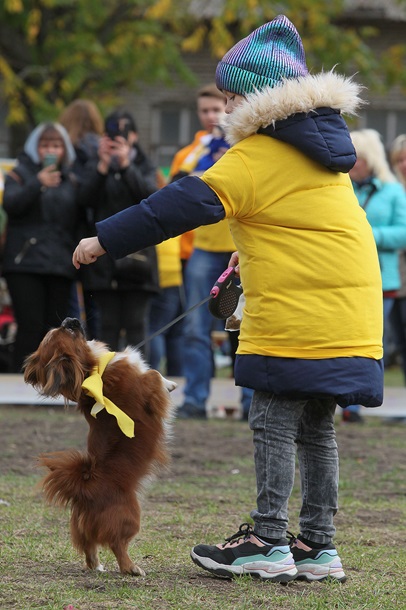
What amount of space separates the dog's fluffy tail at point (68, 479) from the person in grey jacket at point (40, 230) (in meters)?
5.14

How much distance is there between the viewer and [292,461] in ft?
13.7

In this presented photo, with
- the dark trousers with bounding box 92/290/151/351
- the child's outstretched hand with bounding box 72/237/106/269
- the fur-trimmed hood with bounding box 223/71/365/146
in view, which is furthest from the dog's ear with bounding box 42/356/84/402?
the dark trousers with bounding box 92/290/151/351

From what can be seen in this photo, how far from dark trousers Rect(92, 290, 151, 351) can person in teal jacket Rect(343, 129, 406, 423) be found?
1869mm

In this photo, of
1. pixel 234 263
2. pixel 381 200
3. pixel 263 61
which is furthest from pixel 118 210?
pixel 263 61

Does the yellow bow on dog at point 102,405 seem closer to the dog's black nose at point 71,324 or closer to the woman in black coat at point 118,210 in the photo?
the dog's black nose at point 71,324

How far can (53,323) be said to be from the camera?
964 cm

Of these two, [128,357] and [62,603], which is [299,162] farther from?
[62,603]

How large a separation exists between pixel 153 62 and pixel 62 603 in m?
17.7

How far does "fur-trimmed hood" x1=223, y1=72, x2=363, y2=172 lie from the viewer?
4031 mm

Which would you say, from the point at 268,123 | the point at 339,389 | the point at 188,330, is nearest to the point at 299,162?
the point at 268,123

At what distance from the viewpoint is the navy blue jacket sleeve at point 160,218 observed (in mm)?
3873

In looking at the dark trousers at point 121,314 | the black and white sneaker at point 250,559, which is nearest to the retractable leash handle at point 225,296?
the black and white sneaker at point 250,559

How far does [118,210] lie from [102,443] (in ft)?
16.8

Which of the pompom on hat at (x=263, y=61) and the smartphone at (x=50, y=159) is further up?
the smartphone at (x=50, y=159)
